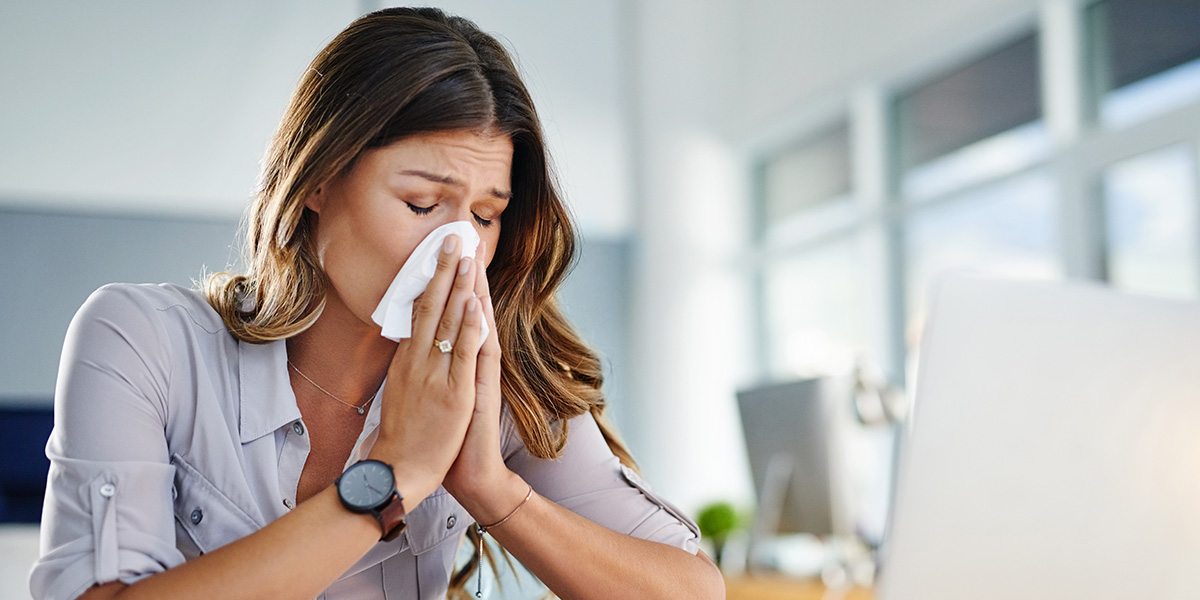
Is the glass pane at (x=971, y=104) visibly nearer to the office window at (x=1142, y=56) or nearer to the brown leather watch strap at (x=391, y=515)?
the office window at (x=1142, y=56)

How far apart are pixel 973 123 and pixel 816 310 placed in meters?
1.36

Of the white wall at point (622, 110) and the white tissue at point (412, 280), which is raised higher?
the white wall at point (622, 110)

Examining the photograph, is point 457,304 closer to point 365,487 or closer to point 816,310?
point 365,487

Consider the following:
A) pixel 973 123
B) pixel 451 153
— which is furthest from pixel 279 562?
pixel 973 123

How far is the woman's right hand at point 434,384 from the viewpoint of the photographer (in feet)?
3.09

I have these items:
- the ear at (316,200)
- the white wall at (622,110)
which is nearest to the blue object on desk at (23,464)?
the ear at (316,200)

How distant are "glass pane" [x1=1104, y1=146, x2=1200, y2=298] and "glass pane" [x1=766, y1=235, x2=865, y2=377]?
4.53 feet

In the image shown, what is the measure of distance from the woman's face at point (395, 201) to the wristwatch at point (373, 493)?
0.70 ft

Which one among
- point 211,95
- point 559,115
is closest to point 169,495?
point 211,95

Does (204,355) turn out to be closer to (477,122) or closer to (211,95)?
(477,122)

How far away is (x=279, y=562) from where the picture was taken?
2.75ft

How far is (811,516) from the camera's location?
Result: 8.54 ft

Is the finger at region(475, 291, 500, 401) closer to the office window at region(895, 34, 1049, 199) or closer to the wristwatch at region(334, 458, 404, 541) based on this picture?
the wristwatch at region(334, 458, 404, 541)

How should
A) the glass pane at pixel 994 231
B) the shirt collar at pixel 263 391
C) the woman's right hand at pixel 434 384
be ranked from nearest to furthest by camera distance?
the woman's right hand at pixel 434 384 < the shirt collar at pixel 263 391 < the glass pane at pixel 994 231
